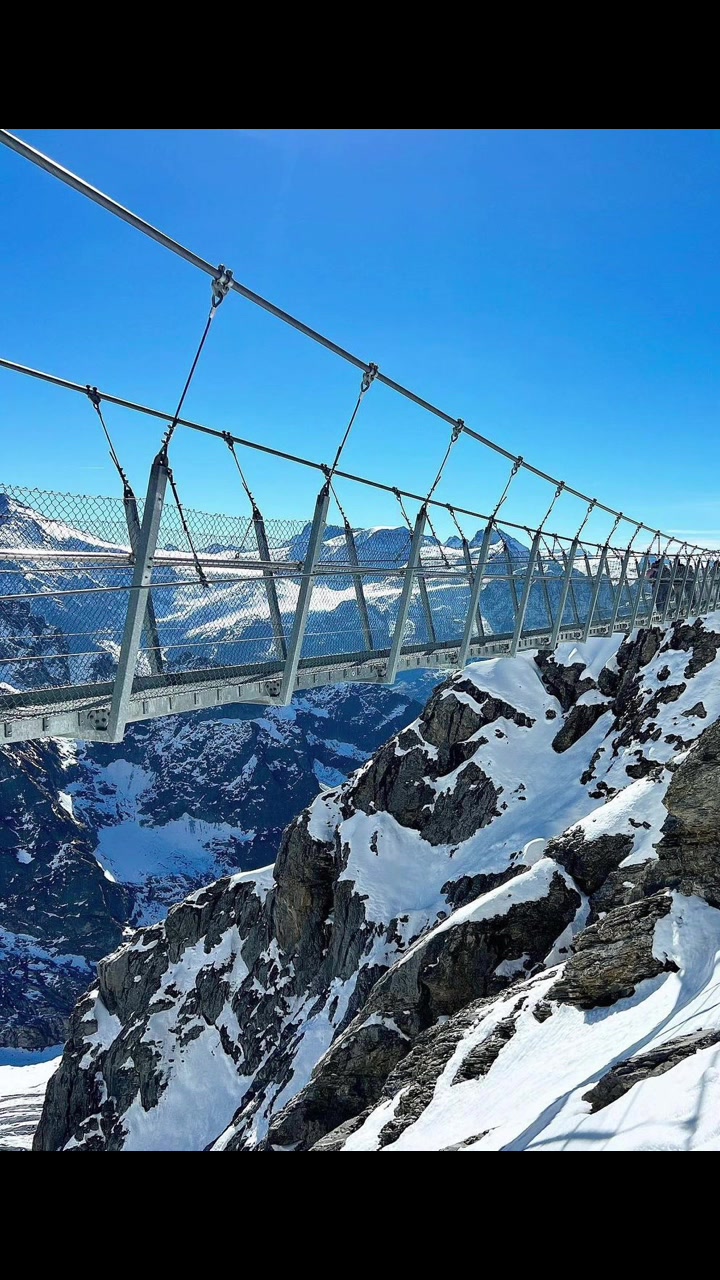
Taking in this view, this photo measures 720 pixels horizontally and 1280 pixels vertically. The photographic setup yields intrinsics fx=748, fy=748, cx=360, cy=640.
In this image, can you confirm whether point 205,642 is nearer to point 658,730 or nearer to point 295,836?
point 658,730

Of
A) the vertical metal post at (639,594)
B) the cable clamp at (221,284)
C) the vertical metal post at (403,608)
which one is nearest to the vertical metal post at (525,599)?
the vertical metal post at (403,608)

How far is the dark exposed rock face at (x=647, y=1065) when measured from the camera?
10.1m

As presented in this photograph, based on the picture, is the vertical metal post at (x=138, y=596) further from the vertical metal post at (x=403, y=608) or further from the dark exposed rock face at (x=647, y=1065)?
the dark exposed rock face at (x=647, y=1065)

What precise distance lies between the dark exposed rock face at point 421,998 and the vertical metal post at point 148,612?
1137 inches

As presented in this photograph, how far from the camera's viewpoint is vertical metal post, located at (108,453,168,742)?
657cm

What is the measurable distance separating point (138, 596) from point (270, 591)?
265cm

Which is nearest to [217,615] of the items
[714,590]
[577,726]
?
[714,590]

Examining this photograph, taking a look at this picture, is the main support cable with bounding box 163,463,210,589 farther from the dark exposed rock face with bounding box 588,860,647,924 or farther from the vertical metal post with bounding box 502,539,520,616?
the dark exposed rock face with bounding box 588,860,647,924

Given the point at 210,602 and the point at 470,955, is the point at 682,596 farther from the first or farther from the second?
A: the point at 210,602

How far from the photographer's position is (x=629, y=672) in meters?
58.3

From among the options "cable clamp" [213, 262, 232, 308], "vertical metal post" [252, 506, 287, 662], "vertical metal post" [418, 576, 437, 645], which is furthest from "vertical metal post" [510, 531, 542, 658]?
"cable clamp" [213, 262, 232, 308]

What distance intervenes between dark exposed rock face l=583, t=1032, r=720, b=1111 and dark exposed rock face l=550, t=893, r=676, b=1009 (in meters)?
6.14
